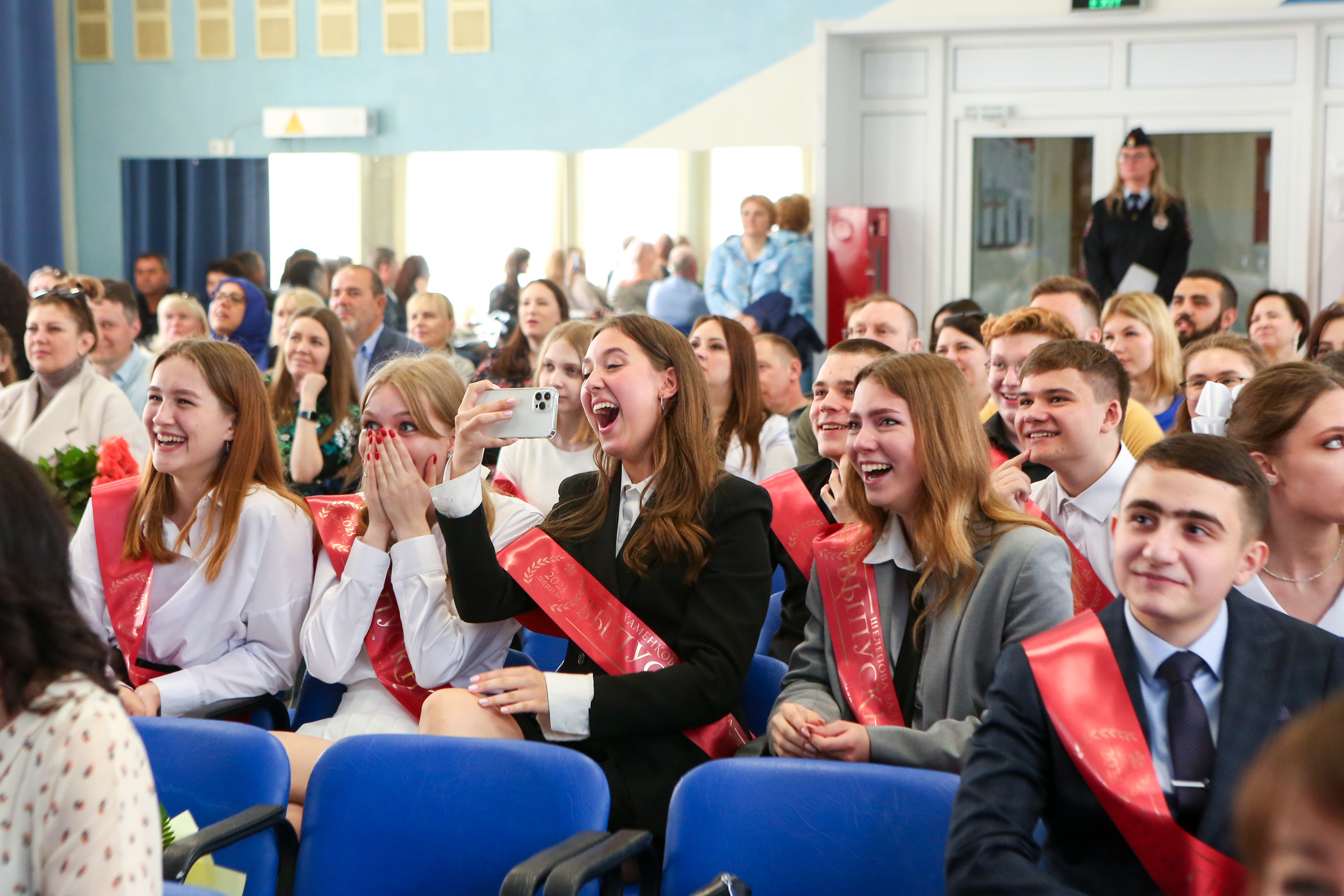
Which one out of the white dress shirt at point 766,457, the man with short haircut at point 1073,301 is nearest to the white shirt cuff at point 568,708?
the white dress shirt at point 766,457

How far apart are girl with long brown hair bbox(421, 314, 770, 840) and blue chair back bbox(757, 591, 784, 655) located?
1.82 feet

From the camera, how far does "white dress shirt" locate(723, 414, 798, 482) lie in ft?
12.6

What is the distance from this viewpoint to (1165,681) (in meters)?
1.63

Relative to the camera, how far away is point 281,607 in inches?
103

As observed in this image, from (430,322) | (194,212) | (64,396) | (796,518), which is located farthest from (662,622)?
(194,212)

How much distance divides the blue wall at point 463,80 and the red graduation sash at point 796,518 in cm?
553

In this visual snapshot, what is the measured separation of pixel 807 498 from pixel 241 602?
126 centimetres

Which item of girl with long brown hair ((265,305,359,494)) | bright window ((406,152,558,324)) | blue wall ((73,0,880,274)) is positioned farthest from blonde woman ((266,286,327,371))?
blue wall ((73,0,880,274))

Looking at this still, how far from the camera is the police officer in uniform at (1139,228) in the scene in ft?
23.1

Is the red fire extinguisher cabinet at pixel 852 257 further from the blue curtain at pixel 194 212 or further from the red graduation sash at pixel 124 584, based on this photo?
the red graduation sash at pixel 124 584

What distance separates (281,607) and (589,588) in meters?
0.76

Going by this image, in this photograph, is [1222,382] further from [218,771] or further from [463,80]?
[463,80]

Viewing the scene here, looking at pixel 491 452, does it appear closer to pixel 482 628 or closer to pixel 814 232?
pixel 482 628

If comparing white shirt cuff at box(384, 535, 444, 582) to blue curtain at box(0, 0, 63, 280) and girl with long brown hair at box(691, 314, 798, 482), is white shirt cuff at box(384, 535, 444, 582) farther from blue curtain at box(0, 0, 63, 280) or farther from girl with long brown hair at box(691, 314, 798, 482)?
blue curtain at box(0, 0, 63, 280)
